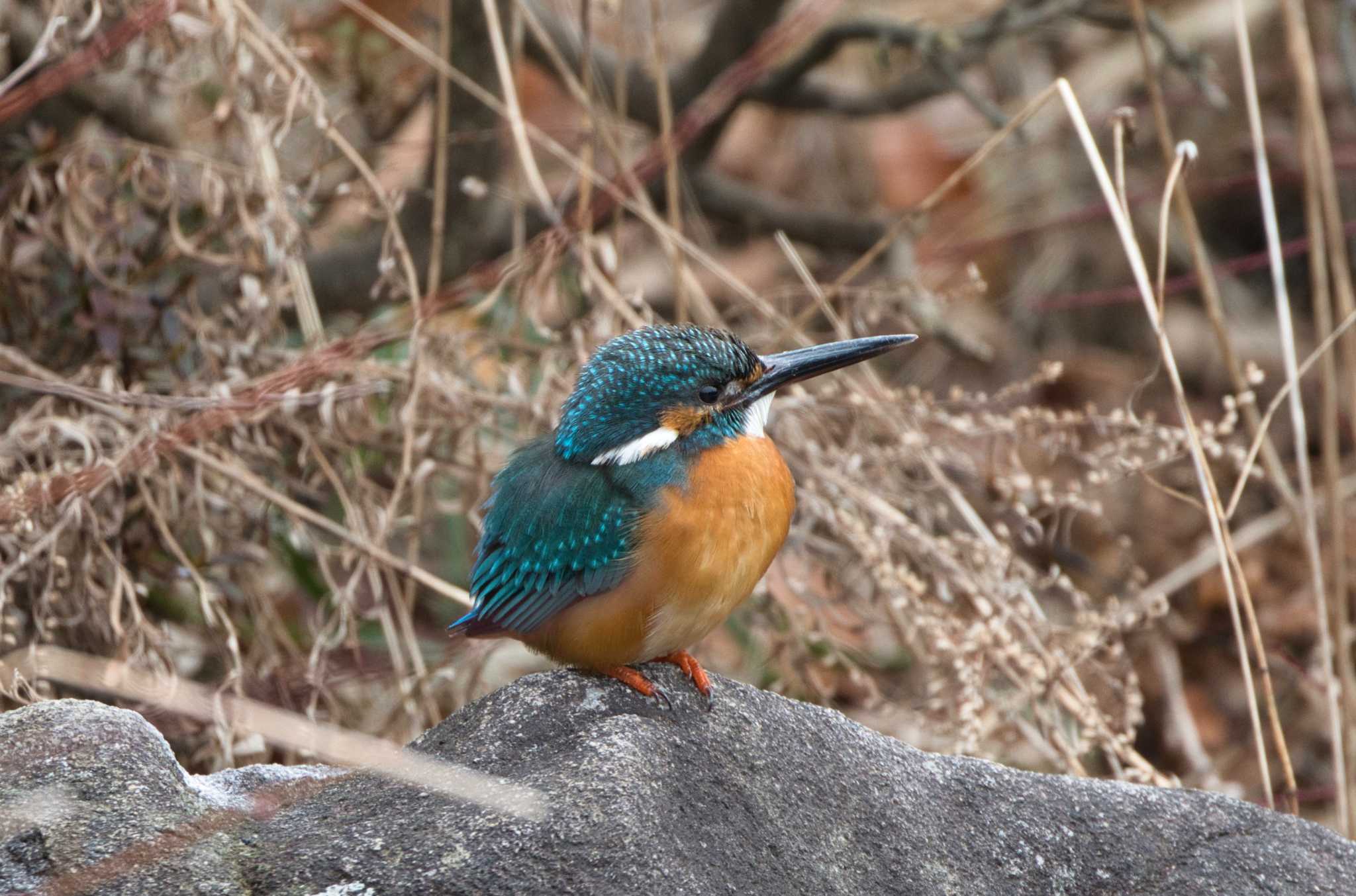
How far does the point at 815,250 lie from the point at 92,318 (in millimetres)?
3318

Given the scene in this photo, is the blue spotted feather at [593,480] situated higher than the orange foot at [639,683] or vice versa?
the blue spotted feather at [593,480]

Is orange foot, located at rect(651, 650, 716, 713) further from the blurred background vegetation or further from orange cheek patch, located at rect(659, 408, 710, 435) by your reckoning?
the blurred background vegetation

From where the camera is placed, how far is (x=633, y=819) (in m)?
1.96

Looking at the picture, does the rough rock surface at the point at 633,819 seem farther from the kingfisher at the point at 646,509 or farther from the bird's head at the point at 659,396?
the bird's head at the point at 659,396

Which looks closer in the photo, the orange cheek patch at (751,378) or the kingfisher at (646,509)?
the kingfisher at (646,509)

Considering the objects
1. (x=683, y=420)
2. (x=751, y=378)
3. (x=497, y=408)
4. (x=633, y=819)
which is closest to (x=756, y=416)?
(x=751, y=378)

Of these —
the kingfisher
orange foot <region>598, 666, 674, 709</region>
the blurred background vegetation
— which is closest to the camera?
orange foot <region>598, 666, 674, 709</region>

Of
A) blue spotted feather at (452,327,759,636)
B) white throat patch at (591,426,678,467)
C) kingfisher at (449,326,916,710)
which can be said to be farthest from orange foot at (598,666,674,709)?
white throat patch at (591,426,678,467)

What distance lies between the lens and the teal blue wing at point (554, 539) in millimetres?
2529

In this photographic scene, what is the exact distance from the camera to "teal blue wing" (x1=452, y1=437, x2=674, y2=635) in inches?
99.6

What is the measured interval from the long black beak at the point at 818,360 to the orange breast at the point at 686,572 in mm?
234

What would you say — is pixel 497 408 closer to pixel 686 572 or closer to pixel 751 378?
pixel 751 378

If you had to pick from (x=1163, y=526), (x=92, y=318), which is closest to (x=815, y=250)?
(x=1163, y=526)

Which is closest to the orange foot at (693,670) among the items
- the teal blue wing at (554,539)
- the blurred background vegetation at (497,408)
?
the teal blue wing at (554,539)
